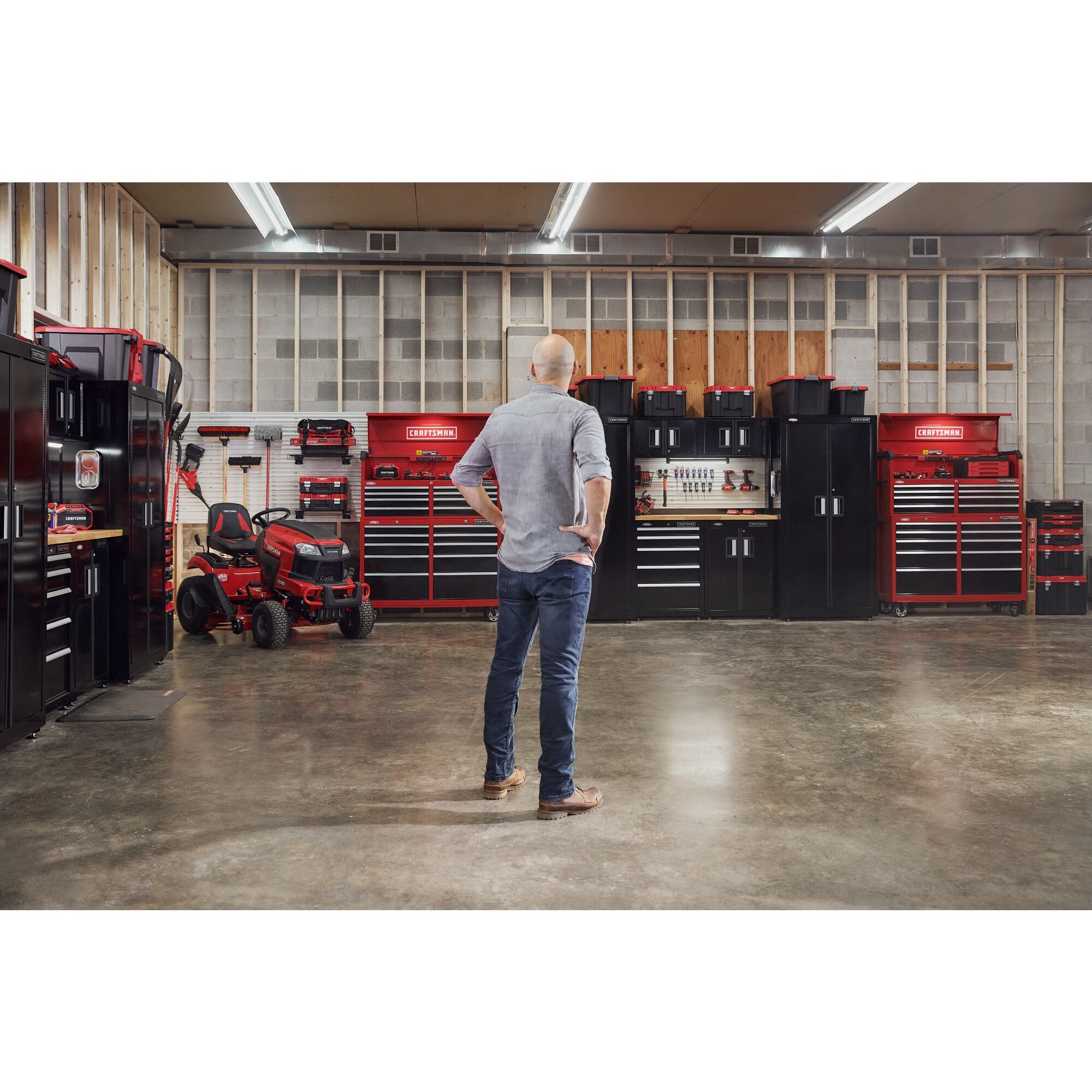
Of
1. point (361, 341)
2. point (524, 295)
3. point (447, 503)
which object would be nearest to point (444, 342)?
point (361, 341)

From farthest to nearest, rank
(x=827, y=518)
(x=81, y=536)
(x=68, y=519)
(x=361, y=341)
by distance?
(x=361, y=341)
(x=827, y=518)
(x=68, y=519)
(x=81, y=536)

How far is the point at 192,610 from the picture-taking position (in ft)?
20.7

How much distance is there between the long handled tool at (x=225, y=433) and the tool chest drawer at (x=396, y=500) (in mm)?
1312

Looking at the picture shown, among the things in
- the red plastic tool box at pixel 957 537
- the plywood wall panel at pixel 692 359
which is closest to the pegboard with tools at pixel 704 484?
the plywood wall panel at pixel 692 359

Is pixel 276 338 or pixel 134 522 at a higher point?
pixel 276 338

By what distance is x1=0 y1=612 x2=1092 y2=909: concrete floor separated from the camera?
2146 millimetres

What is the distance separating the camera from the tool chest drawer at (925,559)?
7.64 m

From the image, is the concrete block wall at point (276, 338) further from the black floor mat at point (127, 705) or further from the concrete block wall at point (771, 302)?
the concrete block wall at point (771, 302)

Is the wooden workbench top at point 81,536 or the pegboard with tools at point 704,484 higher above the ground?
the pegboard with tools at point 704,484

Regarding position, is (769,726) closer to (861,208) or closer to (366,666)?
(366,666)

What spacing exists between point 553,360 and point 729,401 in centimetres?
532

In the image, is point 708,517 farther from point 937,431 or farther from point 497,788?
point 497,788
